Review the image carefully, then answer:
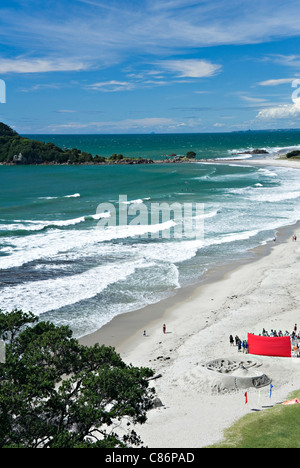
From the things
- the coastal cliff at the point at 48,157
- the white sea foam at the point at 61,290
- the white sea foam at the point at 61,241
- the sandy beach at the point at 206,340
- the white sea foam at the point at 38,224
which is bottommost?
the sandy beach at the point at 206,340

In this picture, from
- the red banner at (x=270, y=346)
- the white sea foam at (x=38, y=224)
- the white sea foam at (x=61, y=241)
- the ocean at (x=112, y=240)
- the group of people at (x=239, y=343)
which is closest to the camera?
the red banner at (x=270, y=346)

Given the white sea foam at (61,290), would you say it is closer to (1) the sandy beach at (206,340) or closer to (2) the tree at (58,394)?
(1) the sandy beach at (206,340)

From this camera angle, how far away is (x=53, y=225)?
60.2m

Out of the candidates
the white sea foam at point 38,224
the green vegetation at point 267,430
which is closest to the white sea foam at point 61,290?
the green vegetation at point 267,430

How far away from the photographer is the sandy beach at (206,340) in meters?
20.5

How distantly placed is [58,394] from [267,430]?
28.4 feet

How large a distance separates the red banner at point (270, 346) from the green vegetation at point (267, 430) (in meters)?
5.88

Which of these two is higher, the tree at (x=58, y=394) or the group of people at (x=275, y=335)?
the tree at (x=58, y=394)

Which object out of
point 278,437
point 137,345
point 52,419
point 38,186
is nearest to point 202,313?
point 137,345

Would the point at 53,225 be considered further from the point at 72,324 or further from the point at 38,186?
the point at 38,186

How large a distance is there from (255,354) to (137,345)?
24.6ft

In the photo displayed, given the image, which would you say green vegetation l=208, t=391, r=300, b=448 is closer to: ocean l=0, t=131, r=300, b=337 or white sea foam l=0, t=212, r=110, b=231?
ocean l=0, t=131, r=300, b=337

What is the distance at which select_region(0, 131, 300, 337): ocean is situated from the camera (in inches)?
1443

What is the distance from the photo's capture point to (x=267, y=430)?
18.6 metres
